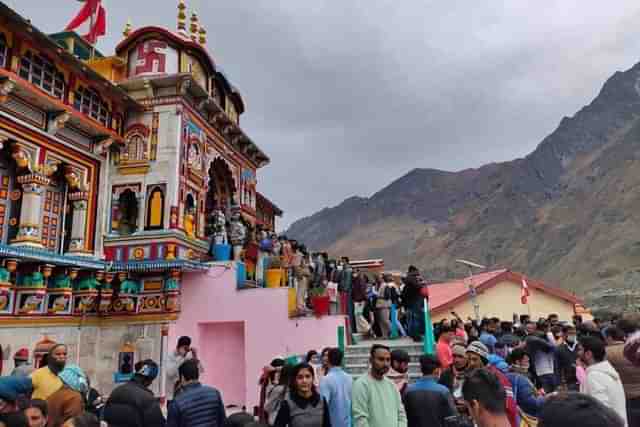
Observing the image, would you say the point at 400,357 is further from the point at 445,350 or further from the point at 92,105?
the point at 92,105

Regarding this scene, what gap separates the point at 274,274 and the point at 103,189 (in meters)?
4.87

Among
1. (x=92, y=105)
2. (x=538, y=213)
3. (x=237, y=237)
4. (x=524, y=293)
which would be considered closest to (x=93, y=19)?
(x=92, y=105)

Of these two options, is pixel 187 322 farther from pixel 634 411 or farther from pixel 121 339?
pixel 634 411

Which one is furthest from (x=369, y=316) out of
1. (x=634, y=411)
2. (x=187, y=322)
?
(x=634, y=411)

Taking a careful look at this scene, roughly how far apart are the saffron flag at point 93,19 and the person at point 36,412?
12.9 meters

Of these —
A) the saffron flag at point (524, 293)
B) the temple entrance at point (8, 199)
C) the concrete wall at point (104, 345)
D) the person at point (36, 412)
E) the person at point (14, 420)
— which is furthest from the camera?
the saffron flag at point (524, 293)

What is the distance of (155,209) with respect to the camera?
11.8 m

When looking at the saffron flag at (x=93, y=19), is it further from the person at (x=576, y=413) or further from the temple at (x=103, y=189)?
the person at (x=576, y=413)

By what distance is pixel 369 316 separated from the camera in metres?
12.9

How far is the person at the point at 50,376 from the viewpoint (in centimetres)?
446

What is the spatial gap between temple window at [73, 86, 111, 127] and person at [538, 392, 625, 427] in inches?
457

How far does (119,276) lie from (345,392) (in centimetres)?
799

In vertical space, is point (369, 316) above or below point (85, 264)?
below

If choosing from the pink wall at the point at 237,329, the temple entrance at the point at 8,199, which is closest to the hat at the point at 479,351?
the pink wall at the point at 237,329
